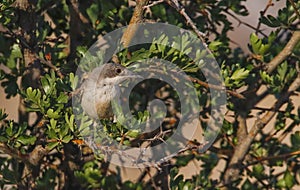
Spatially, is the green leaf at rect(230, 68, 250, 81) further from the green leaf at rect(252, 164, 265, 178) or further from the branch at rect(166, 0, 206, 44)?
the green leaf at rect(252, 164, 265, 178)

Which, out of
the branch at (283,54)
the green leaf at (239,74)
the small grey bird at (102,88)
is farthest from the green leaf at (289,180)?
the small grey bird at (102,88)

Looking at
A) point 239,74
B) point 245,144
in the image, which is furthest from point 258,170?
point 239,74

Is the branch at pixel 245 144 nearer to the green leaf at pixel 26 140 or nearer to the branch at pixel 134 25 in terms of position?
the branch at pixel 134 25

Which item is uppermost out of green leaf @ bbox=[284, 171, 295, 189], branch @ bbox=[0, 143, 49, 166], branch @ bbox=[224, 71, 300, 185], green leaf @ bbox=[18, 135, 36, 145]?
green leaf @ bbox=[18, 135, 36, 145]

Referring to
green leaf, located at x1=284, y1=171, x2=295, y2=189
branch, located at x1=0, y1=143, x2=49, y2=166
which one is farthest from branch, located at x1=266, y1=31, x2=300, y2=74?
branch, located at x1=0, y1=143, x2=49, y2=166

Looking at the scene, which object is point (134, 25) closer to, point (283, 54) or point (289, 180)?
Result: point (283, 54)

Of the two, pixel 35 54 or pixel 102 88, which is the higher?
pixel 35 54

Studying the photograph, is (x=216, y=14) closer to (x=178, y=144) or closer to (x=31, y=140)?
(x=178, y=144)
